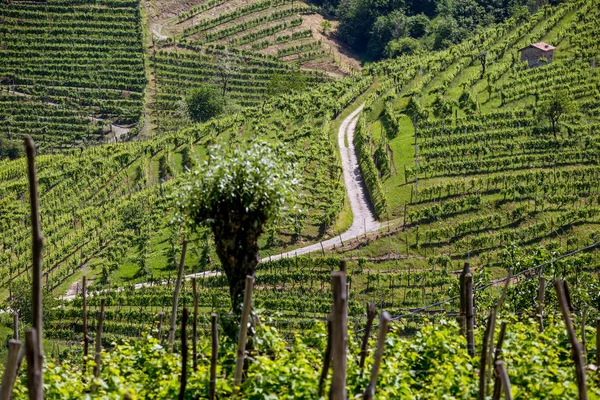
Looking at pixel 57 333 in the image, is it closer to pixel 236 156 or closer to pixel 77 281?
pixel 77 281

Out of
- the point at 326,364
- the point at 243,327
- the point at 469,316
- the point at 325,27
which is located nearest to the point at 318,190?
the point at 469,316

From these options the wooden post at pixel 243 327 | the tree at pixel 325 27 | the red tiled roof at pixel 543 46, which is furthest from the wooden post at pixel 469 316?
the tree at pixel 325 27

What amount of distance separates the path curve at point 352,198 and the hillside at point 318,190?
268mm

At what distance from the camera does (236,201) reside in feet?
52.2

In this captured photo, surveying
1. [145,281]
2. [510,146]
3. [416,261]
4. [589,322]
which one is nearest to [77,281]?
[145,281]

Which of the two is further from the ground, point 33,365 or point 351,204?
point 351,204

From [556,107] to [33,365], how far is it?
62870 mm

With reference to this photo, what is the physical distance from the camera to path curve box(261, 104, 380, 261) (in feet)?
189

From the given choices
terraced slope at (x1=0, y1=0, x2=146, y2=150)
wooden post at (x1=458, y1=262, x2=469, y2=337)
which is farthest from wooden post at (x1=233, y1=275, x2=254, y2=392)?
terraced slope at (x1=0, y1=0, x2=146, y2=150)

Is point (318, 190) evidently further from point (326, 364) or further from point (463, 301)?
point (326, 364)

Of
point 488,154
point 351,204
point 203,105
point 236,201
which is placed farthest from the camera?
point 203,105

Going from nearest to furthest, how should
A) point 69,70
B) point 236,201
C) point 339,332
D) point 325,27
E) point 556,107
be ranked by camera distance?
point 339,332 < point 236,201 < point 556,107 < point 69,70 < point 325,27

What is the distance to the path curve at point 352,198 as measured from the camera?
57.7m

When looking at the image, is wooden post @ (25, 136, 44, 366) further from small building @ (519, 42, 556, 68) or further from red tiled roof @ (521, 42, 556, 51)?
red tiled roof @ (521, 42, 556, 51)
